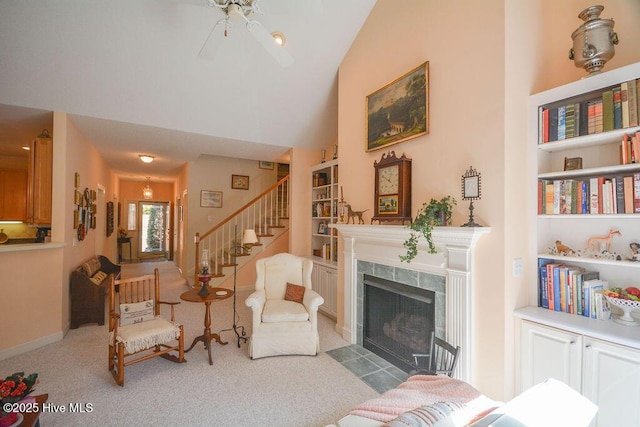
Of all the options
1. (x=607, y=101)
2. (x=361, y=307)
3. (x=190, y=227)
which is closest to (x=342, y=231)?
(x=361, y=307)

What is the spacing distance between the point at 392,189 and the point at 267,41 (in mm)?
1787

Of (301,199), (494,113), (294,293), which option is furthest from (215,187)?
(494,113)

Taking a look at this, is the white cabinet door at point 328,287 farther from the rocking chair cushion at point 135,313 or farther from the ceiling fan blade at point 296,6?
the ceiling fan blade at point 296,6

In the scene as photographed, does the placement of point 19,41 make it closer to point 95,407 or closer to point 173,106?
point 173,106

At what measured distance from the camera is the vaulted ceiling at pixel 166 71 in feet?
9.43

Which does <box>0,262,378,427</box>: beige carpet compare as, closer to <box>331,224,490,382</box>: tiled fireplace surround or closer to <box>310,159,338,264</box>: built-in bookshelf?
<box>331,224,490,382</box>: tiled fireplace surround

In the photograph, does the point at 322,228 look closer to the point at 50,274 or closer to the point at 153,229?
the point at 50,274

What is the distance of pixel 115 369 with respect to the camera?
2.75m

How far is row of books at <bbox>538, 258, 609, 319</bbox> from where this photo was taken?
6.55 feet

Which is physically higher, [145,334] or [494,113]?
[494,113]

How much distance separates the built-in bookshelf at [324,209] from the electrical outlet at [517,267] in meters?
2.55

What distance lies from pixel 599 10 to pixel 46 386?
206 inches

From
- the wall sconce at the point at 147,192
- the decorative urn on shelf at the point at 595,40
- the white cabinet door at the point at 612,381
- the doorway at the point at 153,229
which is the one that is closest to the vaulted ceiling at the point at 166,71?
the decorative urn on shelf at the point at 595,40

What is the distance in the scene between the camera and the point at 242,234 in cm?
655
